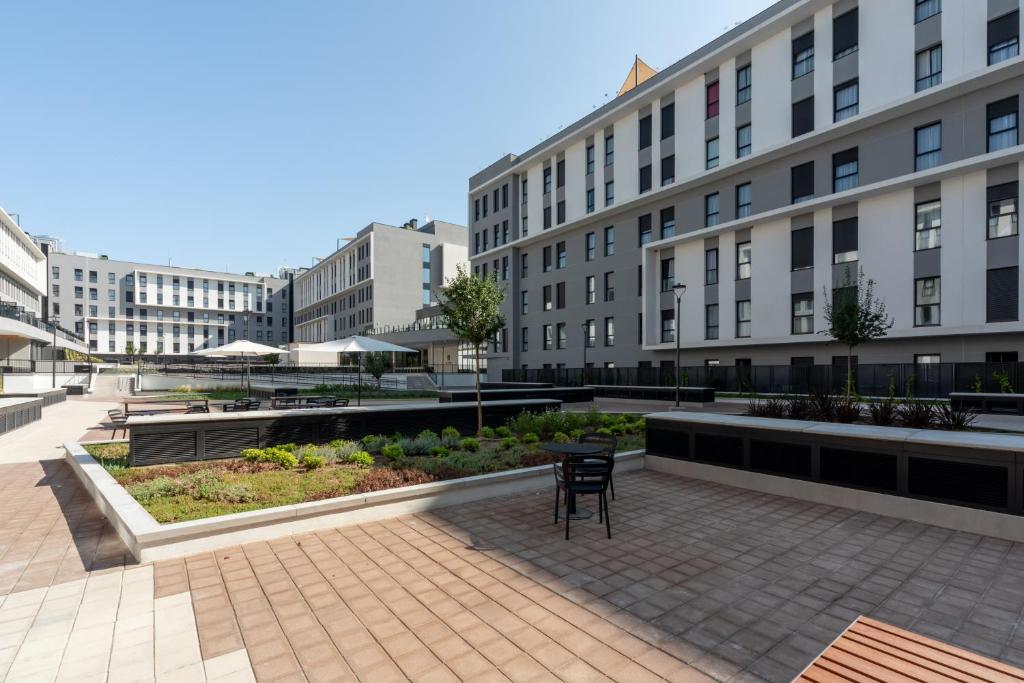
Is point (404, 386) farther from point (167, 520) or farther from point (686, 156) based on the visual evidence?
point (167, 520)

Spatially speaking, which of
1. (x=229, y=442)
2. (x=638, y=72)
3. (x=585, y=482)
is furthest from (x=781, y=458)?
(x=638, y=72)

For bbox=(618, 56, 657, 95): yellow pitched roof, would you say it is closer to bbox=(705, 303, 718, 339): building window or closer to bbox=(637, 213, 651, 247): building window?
bbox=(637, 213, 651, 247): building window

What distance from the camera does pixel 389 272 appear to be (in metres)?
69.0

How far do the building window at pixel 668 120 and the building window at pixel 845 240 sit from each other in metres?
13.1

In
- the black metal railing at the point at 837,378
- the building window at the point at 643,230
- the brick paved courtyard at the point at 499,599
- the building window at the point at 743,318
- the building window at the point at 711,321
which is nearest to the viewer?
the brick paved courtyard at the point at 499,599

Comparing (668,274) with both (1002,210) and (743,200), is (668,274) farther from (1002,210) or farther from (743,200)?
(1002,210)

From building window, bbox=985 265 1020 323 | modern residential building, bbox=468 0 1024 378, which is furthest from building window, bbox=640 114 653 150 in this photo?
building window, bbox=985 265 1020 323

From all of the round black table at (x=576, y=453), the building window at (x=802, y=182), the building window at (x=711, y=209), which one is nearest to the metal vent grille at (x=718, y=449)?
the round black table at (x=576, y=453)

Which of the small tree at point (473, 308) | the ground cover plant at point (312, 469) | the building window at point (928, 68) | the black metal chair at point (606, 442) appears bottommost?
the ground cover plant at point (312, 469)

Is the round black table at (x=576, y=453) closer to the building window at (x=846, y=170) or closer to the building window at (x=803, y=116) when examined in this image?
the building window at (x=846, y=170)

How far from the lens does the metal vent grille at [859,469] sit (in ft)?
21.9

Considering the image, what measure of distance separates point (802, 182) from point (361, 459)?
30299mm

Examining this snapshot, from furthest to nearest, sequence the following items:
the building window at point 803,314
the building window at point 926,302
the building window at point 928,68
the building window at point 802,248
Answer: the building window at point 802,248, the building window at point 803,314, the building window at point 926,302, the building window at point 928,68

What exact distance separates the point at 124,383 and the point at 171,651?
1833 inches
